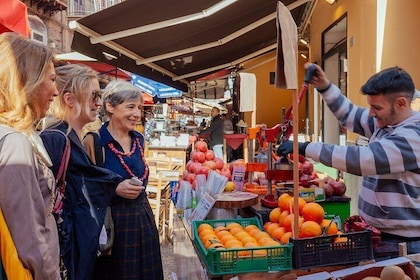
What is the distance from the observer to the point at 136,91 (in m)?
2.98

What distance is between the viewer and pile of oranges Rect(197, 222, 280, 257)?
1.98m

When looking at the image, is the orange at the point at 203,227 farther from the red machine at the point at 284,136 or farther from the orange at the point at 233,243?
the red machine at the point at 284,136

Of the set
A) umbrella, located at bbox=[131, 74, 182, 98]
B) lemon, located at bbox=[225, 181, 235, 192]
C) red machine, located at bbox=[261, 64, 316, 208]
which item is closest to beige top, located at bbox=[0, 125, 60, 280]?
red machine, located at bbox=[261, 64, 316, 208]

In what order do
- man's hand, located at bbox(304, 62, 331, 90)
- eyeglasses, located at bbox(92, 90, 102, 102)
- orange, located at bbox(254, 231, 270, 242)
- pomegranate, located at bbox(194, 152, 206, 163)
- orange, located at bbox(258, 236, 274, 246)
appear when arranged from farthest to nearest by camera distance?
pomegranate, located at bbox(194, 152, 206, 163)
man's hand, located at bbox(304, 62, 331, 90)
eyeglasses, located at bbox(92, 90, 102, 102)
orange, located at bbox(254, 231, 270, 242)
orange, located at bbox(258, 236, 274, 246)

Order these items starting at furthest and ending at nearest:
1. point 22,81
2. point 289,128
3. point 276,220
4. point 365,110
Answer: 1. point 365,110
2. point 289,128
3. point 276,220
4. point 22,81

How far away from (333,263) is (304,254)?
15 centimetres

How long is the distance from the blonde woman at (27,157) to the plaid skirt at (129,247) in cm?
95

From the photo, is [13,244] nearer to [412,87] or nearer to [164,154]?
[412,87]

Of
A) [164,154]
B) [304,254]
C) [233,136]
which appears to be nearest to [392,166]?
[304,254]

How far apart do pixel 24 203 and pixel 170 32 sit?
4.47m

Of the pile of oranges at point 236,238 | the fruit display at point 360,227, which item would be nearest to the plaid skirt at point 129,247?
the pile of oranges at point 236,238

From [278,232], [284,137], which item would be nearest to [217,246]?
[278,232]

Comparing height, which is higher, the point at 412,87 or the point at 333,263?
the point at 412,87

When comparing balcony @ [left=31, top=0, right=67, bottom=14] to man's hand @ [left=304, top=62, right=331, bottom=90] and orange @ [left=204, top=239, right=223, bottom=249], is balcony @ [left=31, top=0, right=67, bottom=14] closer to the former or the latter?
man's hand @ [left=304, top=62, right=331, bottom=90]
